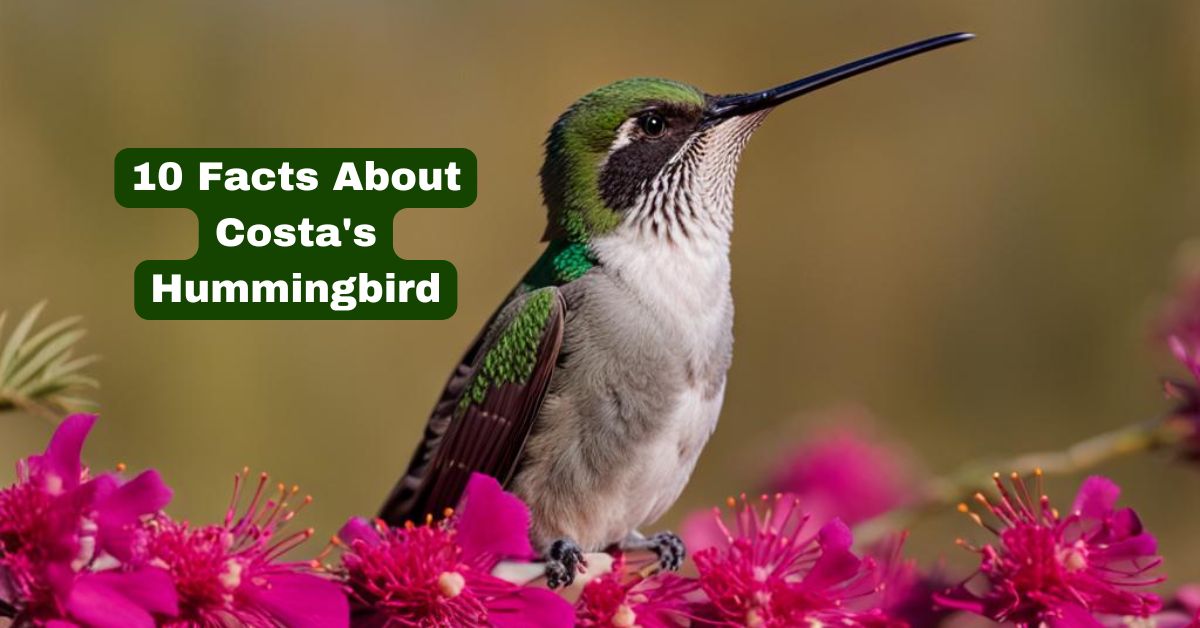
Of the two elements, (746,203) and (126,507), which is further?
(746,203)

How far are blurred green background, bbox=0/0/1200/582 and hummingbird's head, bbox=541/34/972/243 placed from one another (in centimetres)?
296

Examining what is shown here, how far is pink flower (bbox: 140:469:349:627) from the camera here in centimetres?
136

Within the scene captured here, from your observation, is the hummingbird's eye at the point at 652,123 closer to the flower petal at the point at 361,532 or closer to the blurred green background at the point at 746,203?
the flower petal at the point at 361,532

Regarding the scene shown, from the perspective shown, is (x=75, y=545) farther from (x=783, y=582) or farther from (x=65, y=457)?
(x=783, y=582)

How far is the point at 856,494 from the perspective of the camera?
2.58m

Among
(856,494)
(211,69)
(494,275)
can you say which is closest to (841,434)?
(856,494)

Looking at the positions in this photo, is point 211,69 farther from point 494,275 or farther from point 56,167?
point 494,275

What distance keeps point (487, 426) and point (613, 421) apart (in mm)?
147

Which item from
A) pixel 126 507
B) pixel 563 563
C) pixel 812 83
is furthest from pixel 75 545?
pixel 812 83

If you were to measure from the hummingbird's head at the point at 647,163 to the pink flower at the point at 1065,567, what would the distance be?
55 centimetres

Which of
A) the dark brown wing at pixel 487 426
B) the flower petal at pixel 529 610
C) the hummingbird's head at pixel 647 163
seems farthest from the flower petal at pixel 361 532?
the hummingbird's head at pixel 647 163

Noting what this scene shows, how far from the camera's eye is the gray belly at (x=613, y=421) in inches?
72.3

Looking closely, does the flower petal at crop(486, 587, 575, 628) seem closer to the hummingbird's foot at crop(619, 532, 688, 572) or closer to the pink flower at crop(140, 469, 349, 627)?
the pink flower at crop(140, 469, 349, 627)

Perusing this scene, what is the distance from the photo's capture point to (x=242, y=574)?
139cm
